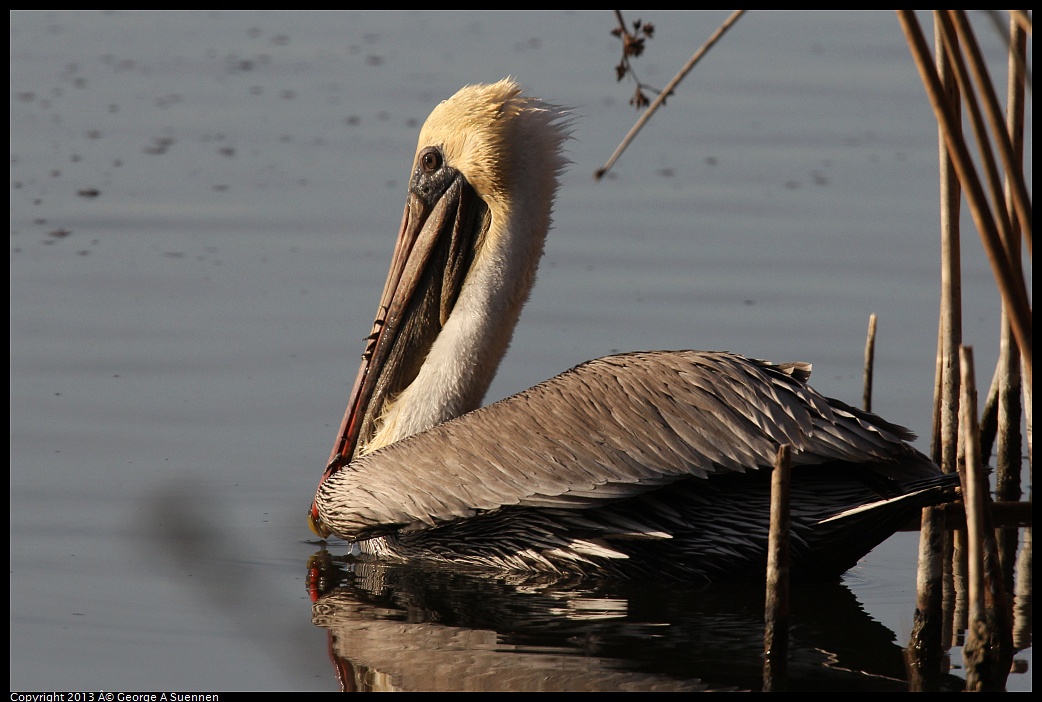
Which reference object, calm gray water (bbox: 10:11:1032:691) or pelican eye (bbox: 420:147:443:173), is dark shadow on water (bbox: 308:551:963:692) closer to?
calm gray water (bbox: 10:11:1032:691)

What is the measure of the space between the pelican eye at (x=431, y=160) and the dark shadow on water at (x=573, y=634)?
54.2 inches

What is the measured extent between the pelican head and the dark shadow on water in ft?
1.88

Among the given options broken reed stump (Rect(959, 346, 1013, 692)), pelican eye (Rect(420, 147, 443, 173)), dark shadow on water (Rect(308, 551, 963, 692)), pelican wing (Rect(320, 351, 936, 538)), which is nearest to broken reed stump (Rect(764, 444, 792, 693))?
dark shadow on water (Rect(308, 551, 963, 692))

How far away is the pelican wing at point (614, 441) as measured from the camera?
14.3 ft

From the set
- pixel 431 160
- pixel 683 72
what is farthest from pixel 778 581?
pixel 431 160

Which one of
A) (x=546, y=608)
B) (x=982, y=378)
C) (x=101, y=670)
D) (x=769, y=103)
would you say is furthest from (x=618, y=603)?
(x=769, y=103)

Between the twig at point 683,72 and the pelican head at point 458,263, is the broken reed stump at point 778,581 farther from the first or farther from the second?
the pelican head at point 458,263

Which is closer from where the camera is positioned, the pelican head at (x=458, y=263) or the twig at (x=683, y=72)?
the twig at (x=683, y=72)

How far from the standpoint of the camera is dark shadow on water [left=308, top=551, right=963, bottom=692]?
4.07 metres

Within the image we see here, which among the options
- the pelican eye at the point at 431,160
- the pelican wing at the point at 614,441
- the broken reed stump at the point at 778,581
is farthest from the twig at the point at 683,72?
the pelican eye at the point at 431,160

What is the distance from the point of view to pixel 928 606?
3992mm

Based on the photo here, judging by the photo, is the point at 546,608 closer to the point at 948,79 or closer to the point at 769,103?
the point at 948,79

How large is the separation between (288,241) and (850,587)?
13.9 feet

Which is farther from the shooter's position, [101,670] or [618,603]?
[618,603]
